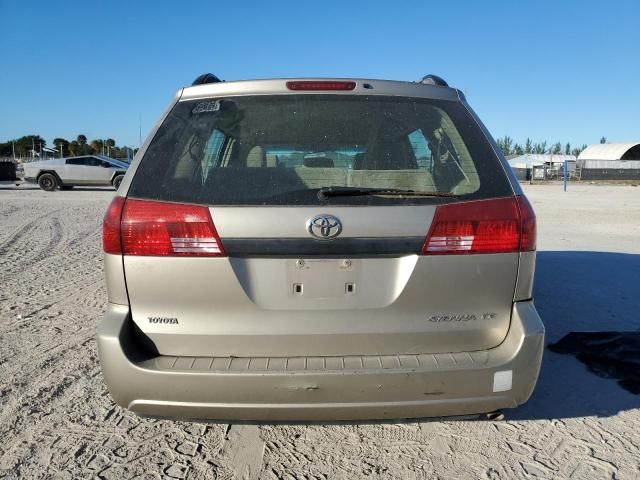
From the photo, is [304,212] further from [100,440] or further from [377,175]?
[100,440]

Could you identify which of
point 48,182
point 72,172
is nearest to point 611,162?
point 72,172

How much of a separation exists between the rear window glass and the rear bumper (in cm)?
70

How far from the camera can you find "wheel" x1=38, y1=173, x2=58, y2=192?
71.5ft

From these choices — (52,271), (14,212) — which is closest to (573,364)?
(52,271)

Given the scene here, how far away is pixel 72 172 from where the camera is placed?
22000mm

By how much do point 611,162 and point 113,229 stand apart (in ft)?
241

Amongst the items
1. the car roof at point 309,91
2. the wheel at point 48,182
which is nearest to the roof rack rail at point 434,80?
the car roof at point 309,91

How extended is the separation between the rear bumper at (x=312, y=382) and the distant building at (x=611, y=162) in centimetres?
5682

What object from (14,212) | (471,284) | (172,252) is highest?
(172,252)

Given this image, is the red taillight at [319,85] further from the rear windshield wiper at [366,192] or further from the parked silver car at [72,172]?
the parked silver car at [72,172]

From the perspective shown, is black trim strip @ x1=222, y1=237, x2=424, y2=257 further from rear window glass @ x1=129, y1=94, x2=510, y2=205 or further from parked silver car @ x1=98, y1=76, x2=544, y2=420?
rear window glass @ x1=129, y1=94, x2=510, y2=205

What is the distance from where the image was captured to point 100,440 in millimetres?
2754

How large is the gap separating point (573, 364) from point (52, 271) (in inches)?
234

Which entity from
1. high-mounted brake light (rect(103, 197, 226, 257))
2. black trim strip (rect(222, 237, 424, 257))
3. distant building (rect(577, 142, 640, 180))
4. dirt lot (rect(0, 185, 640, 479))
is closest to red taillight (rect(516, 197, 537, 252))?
black trim strip (rect(222, 237, 424, 257))
